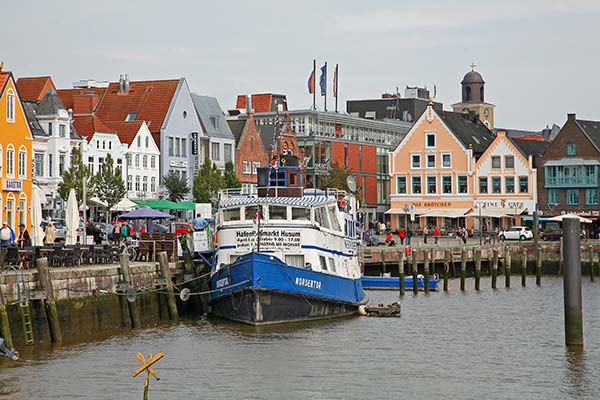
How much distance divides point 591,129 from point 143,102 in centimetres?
3843

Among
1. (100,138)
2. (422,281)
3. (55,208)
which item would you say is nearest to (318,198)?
(422,281)

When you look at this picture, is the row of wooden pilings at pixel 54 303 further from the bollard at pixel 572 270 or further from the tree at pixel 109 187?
the tree at pixel 109 187

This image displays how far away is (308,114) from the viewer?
119m

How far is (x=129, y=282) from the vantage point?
43.2 metres

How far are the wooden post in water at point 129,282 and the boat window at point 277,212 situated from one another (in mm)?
5878

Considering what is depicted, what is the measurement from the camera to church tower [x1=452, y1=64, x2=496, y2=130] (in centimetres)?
17300

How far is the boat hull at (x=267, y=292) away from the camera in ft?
144

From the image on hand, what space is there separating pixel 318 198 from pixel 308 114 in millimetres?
71845

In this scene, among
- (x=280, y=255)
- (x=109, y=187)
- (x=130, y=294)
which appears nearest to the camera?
(x=130, y=294)

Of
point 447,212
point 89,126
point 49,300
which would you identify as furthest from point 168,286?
point 447,212

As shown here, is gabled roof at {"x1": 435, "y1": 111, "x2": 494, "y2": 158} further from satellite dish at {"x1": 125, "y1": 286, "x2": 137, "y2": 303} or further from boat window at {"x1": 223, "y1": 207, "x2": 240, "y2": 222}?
satellite dish at {"x1": 125, "y1": 286, "x2": 137, "y2": 303}

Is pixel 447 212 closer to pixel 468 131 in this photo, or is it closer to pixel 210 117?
pixel 468 131

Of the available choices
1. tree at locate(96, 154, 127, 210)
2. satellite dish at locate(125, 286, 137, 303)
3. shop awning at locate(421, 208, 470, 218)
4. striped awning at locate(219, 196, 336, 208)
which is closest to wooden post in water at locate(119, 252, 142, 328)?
satellite dish at locate(125, 286, 137, 303)

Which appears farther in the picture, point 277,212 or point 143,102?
point 143,102
